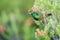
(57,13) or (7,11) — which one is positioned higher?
(7,11)

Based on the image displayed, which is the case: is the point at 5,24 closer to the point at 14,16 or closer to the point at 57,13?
the point at 14,16

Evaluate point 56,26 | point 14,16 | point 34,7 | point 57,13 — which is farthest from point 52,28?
point 14,16

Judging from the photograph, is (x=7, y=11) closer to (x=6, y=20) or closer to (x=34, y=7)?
(x=6, y=20)

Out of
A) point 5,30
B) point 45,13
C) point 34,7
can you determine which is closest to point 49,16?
point 45,13

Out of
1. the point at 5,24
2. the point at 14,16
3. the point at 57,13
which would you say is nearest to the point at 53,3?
the point at 57,13

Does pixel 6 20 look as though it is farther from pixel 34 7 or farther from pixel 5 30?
pixel 34 7

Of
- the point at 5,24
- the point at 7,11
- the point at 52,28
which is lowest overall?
the point at 52,28

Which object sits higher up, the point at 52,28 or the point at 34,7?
the point at 34,7
